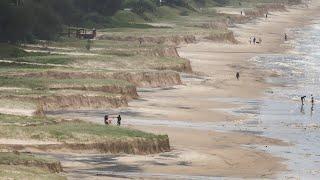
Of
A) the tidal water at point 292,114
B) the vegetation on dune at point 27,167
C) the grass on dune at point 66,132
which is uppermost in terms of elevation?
the vegetation on dune at point 27,167

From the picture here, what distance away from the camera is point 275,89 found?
77062 millimetres

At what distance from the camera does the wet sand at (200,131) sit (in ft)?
125

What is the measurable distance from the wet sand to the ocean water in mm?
1011

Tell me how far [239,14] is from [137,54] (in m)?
95.7

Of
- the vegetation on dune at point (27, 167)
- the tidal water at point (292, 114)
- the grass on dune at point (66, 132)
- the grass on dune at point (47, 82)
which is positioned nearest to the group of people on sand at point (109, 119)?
the grass on dune at point (66, 132)

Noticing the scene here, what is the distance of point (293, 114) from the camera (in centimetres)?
6231

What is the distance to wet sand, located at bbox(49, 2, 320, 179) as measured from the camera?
37969mm

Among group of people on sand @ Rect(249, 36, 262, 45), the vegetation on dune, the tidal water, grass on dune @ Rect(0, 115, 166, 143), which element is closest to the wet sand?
the tidal water

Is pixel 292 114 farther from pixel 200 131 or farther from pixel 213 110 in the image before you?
pixel 200 131

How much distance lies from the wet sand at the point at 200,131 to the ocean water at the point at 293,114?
3.32 feet

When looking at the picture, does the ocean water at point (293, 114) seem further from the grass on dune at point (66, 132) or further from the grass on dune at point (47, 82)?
the grass on dune at point (47, 82)

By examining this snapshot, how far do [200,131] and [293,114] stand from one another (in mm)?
12509

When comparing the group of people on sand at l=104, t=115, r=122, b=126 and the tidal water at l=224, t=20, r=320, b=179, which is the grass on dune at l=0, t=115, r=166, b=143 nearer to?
the group of people on sand at l=104, t=115, r=122, b=126

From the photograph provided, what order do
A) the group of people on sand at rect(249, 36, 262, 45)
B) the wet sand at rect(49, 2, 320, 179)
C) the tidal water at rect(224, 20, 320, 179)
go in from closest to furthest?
the wet sand at rect(49, 2, 320, 179) < the tidal water at rect(224, 20, 320, 179) < the group of people on sand at rect(249, 36, 262, 45)
